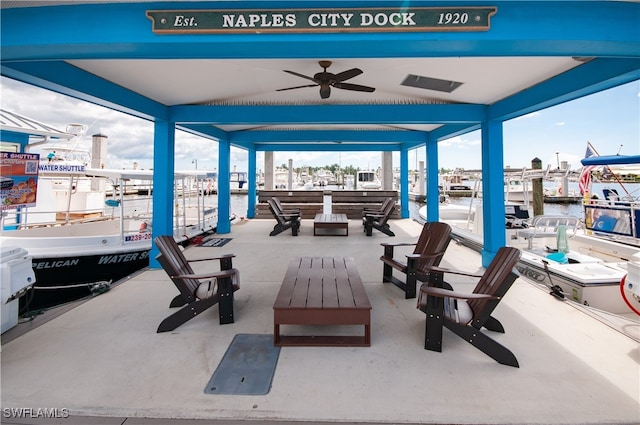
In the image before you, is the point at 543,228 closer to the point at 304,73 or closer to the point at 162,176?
the point at 304,73

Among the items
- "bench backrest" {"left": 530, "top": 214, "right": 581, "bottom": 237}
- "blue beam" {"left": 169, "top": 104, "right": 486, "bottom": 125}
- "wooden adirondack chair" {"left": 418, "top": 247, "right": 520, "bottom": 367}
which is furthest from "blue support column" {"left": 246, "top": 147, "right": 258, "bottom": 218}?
"wooden adirondack chair" {"left": 418, "top": 247, "right": 520, "bottom": 367}

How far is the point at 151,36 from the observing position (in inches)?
90.1

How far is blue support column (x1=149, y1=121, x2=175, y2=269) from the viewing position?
5016mm

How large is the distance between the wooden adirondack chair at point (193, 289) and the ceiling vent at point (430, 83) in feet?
12.0

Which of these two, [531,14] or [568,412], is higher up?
[531,14]

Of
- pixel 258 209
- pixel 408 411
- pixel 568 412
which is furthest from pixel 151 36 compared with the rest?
pixel 258 209

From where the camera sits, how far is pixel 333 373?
2123 mm

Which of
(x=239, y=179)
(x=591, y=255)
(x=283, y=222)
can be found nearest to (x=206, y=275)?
(x=283, y=222)

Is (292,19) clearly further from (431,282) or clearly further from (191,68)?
(431,282)

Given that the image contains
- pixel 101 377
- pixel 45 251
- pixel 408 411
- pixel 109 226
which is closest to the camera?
pixel 408 411

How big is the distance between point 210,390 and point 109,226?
6979 mm

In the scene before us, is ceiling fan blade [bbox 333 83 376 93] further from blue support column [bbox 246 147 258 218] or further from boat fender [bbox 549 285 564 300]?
blue support column [bbox 246 147 258 218]

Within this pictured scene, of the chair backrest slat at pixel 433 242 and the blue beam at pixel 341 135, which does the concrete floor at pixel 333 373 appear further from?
the blue beam at pixel 341 135

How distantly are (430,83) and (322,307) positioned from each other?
375 cm
